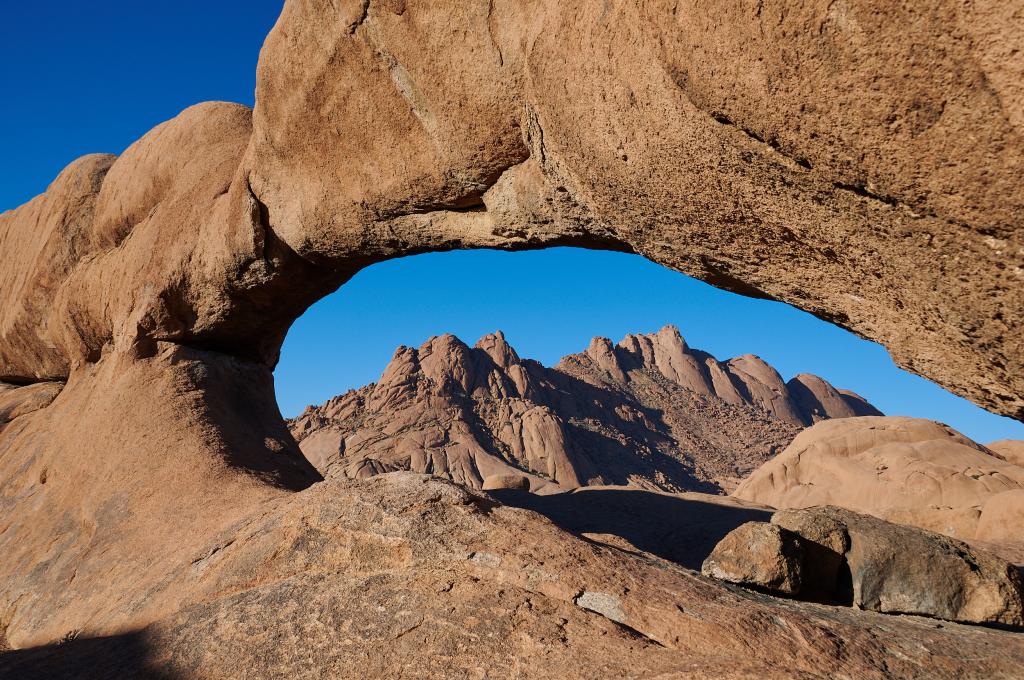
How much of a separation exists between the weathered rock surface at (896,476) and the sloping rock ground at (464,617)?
5567 mm

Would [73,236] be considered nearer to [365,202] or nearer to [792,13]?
[365,202]

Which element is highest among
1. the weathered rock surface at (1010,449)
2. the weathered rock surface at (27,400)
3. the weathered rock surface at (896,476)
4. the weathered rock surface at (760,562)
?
the weathered rock surface at (1010,449)

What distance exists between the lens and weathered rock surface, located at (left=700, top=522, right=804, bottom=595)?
4613 millimetres

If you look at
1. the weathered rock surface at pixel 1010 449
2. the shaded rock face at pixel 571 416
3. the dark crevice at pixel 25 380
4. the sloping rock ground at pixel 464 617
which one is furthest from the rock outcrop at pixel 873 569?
the shaded rock face at pixel 571 416

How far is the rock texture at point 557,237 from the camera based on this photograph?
265cm

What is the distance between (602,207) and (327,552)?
2565 mm

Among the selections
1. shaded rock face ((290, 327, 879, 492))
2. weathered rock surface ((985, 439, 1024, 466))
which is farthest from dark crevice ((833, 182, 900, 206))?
shaded rock face ((290, 327, 879, 492))

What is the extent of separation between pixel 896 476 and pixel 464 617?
10.3m

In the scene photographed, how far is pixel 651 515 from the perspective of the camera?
1000 centimetres

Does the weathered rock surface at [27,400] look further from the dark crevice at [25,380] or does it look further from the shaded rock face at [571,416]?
the shaded rock face at [571,416]

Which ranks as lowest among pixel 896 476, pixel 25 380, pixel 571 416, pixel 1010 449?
pixel 25 380

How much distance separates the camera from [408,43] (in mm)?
4965

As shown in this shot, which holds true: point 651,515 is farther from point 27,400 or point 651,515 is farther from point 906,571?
point 27,400

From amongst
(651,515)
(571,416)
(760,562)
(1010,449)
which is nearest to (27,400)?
(651,515)
